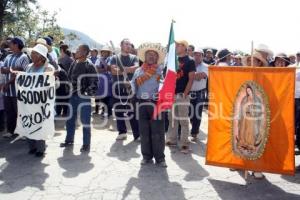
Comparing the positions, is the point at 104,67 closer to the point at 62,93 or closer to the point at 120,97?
the point at 62,93

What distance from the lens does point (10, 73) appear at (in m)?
8.42

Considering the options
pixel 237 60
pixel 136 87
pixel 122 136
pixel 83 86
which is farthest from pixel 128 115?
pixel 237 60

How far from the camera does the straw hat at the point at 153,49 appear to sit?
6953 mm

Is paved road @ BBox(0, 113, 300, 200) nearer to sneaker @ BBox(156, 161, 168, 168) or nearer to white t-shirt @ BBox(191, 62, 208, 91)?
sneaker @ BBox(156, 161, 168, 168)

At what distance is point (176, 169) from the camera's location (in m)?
6.86

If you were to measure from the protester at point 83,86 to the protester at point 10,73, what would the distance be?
105 centimetres

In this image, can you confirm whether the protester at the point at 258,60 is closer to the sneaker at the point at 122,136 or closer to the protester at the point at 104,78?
the sneaker at the point at 122,136

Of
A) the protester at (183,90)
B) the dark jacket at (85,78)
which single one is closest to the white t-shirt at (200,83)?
the protester at (183,90)

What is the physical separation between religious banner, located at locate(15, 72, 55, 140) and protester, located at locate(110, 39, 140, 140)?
1.60 meters

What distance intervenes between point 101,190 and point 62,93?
15.7 feet

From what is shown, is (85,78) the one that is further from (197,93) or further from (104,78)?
(104,78)

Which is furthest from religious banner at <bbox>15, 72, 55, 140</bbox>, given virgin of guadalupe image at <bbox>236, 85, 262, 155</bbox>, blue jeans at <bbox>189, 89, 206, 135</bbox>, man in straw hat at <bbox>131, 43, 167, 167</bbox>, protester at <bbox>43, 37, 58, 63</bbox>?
virgin of guadalupe image at <bbox>236, 85, 262, 155</bbox>

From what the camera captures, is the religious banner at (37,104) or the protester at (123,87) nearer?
the religious banner at (37,104)

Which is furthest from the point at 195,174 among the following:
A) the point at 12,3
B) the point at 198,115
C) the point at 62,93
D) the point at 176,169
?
the point at 12,3
